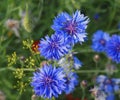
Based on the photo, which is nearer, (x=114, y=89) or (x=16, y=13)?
(x=114, y=89)

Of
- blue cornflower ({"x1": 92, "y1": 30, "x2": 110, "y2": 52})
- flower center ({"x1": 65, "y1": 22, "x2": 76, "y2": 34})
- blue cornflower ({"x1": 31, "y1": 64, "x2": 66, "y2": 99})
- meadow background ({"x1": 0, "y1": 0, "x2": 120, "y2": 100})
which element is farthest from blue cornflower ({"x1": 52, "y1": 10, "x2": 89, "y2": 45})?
blue cornflower ({"x1": 92, "y1": 30, "x2": 110, "y2": 52})

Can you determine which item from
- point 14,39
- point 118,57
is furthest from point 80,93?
point 118,57

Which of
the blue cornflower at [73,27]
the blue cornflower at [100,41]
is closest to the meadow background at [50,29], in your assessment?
the blue cornflower at [100,41]

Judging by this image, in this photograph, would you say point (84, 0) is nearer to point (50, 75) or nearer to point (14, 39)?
point (14, 39)

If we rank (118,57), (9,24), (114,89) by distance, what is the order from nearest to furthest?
(118,57) → (114,89) → (9,24)

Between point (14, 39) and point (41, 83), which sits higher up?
point (14, 39)

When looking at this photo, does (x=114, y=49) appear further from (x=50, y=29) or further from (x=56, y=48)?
(x=50, y=29)

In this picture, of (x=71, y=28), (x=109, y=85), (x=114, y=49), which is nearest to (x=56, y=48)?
(x=71, y=28)
